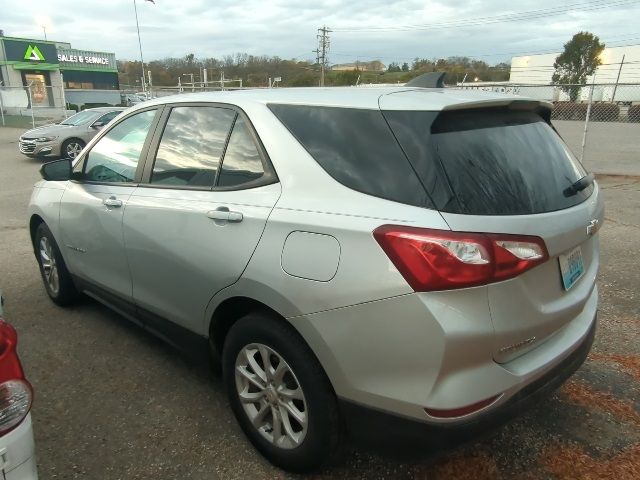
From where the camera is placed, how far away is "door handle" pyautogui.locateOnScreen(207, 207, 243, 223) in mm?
2305

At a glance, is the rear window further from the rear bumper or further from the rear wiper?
the rear bumper

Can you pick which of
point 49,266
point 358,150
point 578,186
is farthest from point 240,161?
point 49,266

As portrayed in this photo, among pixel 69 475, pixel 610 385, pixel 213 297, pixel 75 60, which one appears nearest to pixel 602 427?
pixel 610 385

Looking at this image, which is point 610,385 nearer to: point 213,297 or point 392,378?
point 392,378

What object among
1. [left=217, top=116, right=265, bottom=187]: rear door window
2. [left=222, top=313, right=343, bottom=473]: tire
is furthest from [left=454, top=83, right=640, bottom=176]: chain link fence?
[left=222, top=313, right=343, bottom=473]: tire

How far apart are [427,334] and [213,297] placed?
1155 millimetres

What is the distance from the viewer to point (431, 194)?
181 cm

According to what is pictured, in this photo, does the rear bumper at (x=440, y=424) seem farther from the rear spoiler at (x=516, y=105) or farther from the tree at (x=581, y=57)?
the tree at (x=581, y=57)

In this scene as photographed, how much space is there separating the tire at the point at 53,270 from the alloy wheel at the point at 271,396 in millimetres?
2333

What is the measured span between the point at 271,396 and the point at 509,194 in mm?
1353

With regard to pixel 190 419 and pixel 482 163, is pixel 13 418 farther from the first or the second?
pixel 482 163

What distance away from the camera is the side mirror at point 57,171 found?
12.1 ft

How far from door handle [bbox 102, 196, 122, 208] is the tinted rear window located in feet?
4.52

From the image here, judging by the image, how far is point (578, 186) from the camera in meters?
2.29
